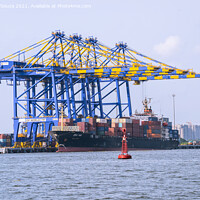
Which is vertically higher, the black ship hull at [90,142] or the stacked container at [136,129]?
the stacked container at [136,129]

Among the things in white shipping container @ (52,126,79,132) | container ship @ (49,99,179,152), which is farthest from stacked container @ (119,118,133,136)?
white shipping container @ (52,126,79,132)

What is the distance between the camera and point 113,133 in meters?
109

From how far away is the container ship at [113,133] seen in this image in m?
→ 97.9

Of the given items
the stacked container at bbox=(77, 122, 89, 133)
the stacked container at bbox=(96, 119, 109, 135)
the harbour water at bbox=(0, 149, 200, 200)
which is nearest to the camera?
the harbour water at bbox=(0, 149, 200, 200)

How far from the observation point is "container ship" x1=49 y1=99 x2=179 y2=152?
9788cm

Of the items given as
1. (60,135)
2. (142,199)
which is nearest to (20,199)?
(142,199)

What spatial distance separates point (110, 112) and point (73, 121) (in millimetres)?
20087

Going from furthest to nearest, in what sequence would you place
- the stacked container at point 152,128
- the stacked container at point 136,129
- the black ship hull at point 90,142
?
the stacked container at point 152,128 < the stacked container at point 136,129 < the black ship hull at point 90,142

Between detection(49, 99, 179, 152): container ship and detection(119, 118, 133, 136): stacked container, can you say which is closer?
detection(49, 99, 179, 152): container ship

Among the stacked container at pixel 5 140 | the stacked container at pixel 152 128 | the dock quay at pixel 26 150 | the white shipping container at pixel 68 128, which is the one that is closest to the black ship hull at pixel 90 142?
the white shipping container at pixel 68 128

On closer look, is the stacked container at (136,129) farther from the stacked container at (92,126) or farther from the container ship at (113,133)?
the stacked container at (92,126)

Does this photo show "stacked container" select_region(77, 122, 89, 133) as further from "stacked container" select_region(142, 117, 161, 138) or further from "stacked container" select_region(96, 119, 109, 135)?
"stacked container" select_region(142, 117, 161, 138)

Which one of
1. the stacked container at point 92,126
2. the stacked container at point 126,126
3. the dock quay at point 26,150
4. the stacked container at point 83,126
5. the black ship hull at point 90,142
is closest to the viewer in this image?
the black ship hull at point 90,142

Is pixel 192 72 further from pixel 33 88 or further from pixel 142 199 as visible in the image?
pixel 142 199
